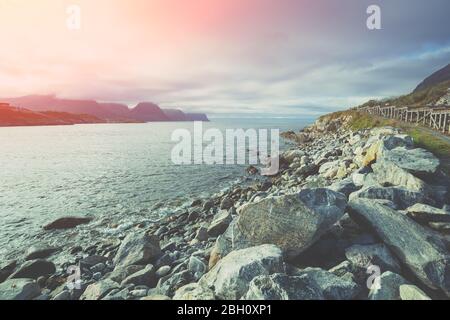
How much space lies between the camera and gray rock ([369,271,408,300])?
6191 millimetres

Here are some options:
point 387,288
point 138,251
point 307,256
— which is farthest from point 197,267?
point 387,288

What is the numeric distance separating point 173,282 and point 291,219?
4.21 metres

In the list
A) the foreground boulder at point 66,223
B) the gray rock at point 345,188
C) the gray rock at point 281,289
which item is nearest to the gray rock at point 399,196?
the gray rock at point 345,188

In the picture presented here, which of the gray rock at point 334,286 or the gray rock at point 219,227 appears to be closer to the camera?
the gray rock at point 334,286

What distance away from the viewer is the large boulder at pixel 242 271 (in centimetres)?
646

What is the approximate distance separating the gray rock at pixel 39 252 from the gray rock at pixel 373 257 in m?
14.4

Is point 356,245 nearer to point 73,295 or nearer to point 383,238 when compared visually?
point 383,238

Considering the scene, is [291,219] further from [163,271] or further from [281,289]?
[163,271]

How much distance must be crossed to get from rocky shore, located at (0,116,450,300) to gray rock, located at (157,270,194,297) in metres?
0.03

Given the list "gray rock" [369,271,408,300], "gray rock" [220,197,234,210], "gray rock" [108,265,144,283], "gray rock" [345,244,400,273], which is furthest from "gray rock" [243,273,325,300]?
"gray rock" [220,197,234,210]

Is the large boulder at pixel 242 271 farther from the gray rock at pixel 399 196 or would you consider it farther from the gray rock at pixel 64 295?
the gray rock at pixel 64 295

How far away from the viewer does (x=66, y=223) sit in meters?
18.1
